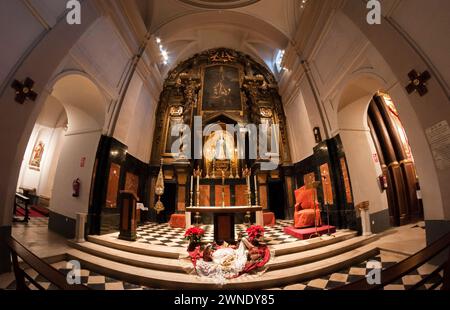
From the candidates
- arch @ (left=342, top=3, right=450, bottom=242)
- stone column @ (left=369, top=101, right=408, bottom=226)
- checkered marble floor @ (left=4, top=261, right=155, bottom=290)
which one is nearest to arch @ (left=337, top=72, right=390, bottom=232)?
arch @ (left=342, top=3, right=450, bottom=242)

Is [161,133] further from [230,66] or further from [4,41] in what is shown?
[4,41]

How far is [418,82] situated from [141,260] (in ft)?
19.1

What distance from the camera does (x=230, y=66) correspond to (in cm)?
1094

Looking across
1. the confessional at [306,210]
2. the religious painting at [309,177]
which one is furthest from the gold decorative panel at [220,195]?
the religious painting at [309,177]

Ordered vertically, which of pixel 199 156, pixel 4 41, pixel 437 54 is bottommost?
pixel 199 156

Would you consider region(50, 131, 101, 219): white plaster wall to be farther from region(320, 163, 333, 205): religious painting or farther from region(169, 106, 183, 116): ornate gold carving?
region(320, 163, 333, 205): religious painting

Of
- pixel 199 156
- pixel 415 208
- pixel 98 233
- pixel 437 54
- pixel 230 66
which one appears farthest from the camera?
pixel 230 66

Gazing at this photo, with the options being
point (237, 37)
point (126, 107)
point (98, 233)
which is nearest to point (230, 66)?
point (237, 37)

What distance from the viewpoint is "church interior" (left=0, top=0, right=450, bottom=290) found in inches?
125

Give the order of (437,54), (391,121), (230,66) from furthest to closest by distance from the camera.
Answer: (230,66) → (391,121) → (437,54)

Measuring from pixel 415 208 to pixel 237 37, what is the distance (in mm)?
10759

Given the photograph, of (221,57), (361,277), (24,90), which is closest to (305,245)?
(361,277)

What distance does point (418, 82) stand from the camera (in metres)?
3.34

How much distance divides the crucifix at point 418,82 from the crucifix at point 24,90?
6.88 m
